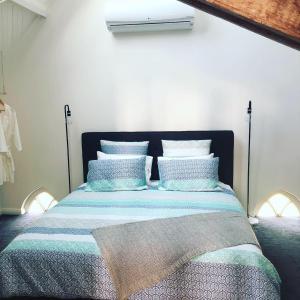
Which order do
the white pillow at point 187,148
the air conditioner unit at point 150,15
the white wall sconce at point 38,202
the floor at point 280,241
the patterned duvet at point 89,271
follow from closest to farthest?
1. the patterned duvet at point 89,271
2. the floor at point 280,241
3. the air conditioner unit at point 150,15
4. the white pillow at point 187,148
5. the white wall sconce at point 38,202

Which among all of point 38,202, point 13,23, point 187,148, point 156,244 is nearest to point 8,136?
point 38,202

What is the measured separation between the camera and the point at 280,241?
320 cm

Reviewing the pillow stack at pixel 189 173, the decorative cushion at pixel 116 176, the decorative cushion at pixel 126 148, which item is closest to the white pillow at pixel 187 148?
the pillow stack at pixel 189 173

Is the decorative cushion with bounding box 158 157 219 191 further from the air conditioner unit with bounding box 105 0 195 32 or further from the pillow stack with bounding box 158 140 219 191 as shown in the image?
the air conditioner unit with bounding box 105 0 195 32

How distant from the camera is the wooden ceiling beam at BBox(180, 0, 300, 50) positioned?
1.92 ft

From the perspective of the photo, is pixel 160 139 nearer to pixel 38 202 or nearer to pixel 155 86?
pixel 155 86

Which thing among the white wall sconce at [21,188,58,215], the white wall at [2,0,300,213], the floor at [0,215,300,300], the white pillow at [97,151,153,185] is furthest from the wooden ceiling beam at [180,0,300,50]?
the white wall sconce at [21,188,58,215]

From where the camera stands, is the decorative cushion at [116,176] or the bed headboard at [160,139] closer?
the decorative cushion at [116,176]

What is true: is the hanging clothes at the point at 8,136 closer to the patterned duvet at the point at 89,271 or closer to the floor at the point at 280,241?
the floor at the point at 280,241

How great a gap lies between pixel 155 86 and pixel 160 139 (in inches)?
24.4

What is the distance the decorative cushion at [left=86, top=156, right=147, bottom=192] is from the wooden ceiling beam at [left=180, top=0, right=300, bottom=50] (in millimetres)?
2776

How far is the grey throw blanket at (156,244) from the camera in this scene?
A: 1906 mm

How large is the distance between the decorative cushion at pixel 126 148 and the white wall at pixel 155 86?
0.30 m

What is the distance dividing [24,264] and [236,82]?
280 centimetres
